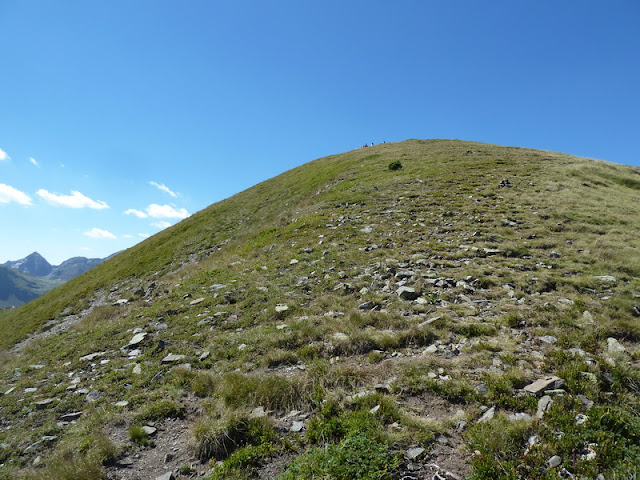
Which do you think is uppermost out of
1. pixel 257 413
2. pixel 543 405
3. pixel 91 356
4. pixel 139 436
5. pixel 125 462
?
pixel 91 356

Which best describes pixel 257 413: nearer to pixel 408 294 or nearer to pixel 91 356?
pixel 408 294

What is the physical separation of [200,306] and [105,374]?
437cm

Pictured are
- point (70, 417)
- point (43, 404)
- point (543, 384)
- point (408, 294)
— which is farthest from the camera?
point (408, 294)

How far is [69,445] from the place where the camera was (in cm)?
671

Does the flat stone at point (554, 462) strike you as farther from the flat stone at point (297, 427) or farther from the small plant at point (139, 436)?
the small plant at point (139, 436)

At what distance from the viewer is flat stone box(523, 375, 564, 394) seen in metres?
6.16

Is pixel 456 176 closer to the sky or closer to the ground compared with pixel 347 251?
closer to the sky

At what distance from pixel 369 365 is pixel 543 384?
141 inches

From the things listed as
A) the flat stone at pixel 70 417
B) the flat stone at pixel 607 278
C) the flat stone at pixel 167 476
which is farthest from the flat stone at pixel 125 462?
the flat stone at pixel 607 278

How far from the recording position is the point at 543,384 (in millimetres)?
6230

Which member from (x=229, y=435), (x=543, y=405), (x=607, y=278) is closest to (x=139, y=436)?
(x=229, y=435)

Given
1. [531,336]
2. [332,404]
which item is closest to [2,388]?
[332,404]

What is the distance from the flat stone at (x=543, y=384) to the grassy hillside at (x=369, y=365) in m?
0.05

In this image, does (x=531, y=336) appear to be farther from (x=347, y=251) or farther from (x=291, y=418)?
(x=347, y=251)
